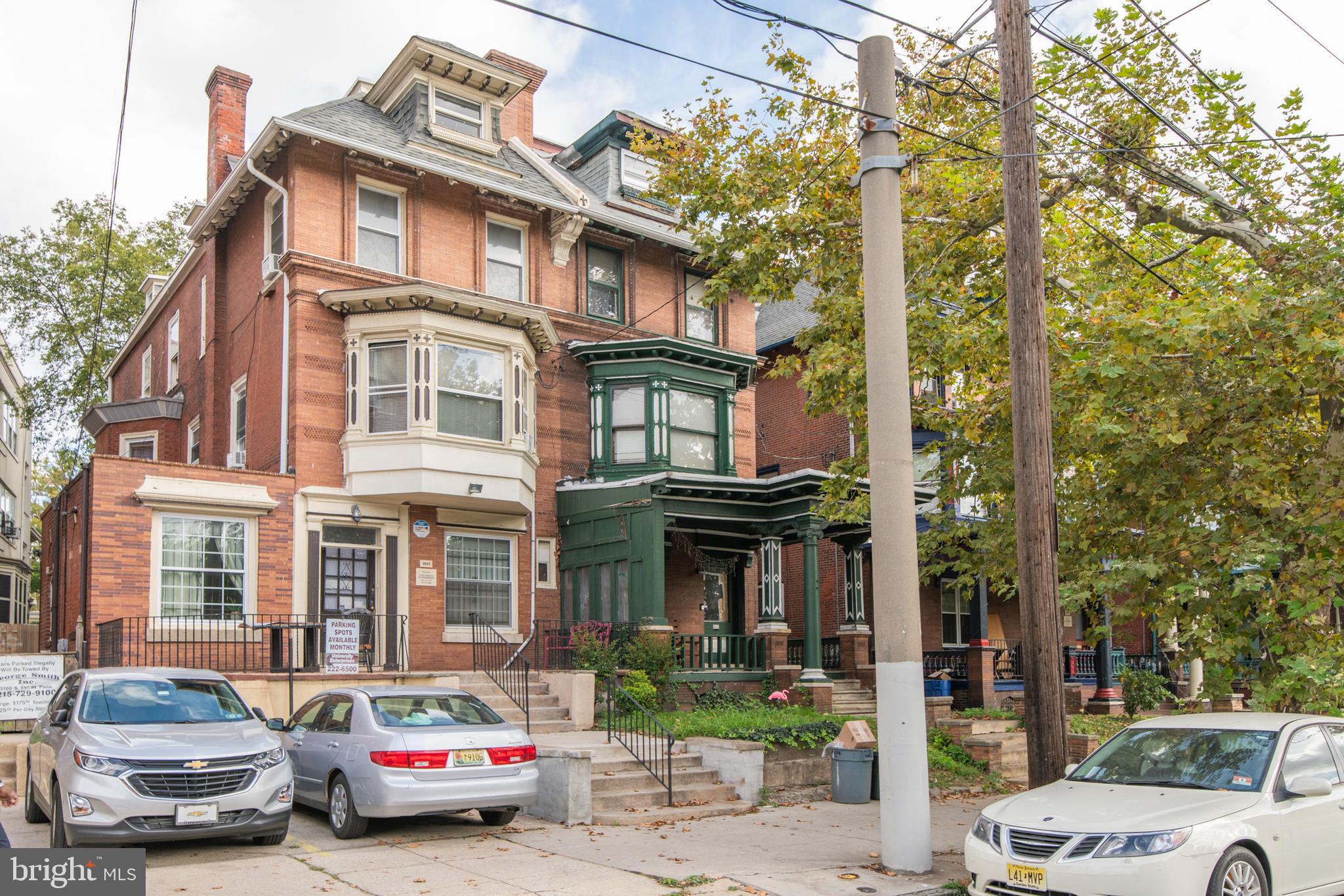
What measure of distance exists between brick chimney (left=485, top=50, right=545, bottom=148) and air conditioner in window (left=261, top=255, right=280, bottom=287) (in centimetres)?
669

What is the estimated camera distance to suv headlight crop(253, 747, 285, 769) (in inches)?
396

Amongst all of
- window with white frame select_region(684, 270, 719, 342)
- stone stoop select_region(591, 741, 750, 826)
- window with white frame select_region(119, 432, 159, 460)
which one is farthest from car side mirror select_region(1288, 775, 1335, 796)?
window with white frame select_region(119, 432, 159, 460)

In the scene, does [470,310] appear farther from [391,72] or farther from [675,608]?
[675,608]

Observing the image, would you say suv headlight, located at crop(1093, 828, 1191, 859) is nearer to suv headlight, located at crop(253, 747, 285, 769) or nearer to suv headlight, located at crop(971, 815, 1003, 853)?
suv headlight, located at crop(971, 815, 1003, 853)

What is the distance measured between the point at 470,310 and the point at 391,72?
5.80 m

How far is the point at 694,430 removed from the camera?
23.0 m

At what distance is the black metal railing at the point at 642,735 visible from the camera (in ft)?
45.2

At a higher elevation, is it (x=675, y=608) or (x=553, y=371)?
(x=553, y=371)

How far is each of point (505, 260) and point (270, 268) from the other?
431 cm

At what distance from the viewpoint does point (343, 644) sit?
16.0 metres

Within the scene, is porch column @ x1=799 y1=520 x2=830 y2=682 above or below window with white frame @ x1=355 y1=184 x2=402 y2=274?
below

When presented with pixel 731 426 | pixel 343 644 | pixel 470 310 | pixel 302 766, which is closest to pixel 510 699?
pixel 343 644

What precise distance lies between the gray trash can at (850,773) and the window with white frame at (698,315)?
39.4 feet

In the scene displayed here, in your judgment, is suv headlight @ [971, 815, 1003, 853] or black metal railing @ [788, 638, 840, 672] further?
black metal railing @ [788, 638, 840, 672]
